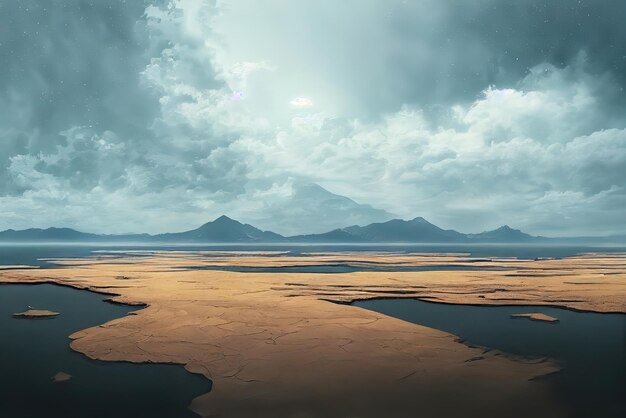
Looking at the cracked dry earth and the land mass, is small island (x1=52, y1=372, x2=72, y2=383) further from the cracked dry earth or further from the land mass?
the land mass

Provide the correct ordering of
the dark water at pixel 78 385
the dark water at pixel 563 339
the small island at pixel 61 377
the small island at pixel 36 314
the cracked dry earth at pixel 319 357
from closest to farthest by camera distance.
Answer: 1. the cracked dry earth at pixel 319 357
2. the dark water at pixel 78 385
3. the dark water at pixel 563 339
4. the small island at pixel 61 377
5. the small island at pixel 36 314

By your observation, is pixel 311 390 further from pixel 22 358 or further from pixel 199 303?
pixel 199 303

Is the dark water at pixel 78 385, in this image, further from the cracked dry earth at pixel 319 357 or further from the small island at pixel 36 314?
the small island at pixel 36 314

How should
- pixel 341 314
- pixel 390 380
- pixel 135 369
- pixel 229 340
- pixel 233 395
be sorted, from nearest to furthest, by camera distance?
pixel 233 395
pixel 390 380
pixel 135 369
pixel 229 340
pixel 341 314

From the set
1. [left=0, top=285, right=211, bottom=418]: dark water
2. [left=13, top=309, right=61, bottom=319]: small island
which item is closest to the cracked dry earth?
[left=0, top=285, right=211, bottom=418]: dark water

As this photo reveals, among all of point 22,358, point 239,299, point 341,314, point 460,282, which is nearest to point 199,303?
point 239,299

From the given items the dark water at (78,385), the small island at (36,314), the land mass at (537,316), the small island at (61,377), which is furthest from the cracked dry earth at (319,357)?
the small island at (36,314)
